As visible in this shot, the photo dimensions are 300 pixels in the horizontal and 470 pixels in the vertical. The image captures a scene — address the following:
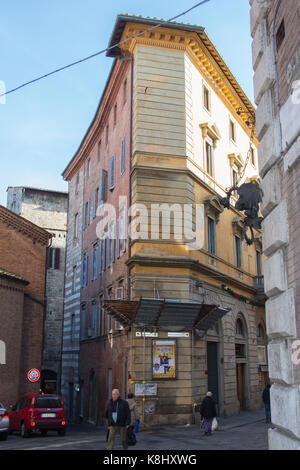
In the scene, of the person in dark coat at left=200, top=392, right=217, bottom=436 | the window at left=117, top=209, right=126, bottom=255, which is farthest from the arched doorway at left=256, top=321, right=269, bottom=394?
the person in dark coat at left=200, top=392, right=217, bottom=436

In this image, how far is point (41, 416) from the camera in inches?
692

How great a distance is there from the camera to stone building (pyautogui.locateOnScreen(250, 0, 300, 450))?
278 inches

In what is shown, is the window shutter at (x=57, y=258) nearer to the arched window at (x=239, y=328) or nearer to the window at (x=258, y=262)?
the window at (x=258, y=262)

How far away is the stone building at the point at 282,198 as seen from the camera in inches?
278

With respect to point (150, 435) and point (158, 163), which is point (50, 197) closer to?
point (158, 163)

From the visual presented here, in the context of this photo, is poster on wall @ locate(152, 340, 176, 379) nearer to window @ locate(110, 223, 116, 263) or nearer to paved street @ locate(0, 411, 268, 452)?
paved street @ locate(0, 411, 268, 452)

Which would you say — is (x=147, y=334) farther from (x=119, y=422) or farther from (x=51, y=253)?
(x=51, y=253)

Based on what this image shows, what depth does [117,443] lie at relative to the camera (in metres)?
14.1

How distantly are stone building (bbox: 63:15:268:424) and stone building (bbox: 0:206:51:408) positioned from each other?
3.44 metres

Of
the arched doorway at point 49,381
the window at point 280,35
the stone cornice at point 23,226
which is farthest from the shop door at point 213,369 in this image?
the arched doorway at point 49,381

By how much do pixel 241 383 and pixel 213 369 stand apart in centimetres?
470

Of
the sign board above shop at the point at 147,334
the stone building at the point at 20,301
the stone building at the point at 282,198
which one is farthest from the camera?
the stone building at the point at 20,301

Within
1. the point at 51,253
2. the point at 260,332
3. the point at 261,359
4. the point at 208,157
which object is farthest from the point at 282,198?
the point at 51,253

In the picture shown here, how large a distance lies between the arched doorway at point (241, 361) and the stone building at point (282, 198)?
1849cm
